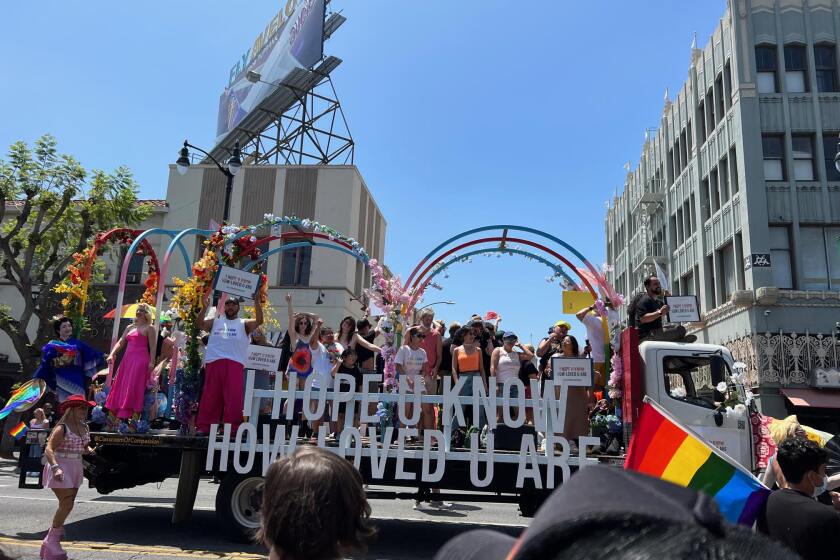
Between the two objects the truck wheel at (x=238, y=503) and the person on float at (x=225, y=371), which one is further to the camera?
the person on float at (x=225, y=371)

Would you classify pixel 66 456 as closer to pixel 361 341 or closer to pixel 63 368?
pixel 63 368

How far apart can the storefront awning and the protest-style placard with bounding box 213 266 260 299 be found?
16338mm

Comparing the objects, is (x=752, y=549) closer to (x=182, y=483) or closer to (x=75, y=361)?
(x=182, y=483)

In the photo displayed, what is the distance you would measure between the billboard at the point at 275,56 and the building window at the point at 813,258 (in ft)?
80.0

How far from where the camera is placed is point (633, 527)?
533 mm

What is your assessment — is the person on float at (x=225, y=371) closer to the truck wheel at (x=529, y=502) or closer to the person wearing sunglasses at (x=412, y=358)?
the person wearing sunglasses at (x=412, y=358)

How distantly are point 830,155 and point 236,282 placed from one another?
2060 cm

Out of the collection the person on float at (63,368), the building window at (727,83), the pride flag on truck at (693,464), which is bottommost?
the pride flag on truck at (693,464)

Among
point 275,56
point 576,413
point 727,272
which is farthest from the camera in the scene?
point 275,56

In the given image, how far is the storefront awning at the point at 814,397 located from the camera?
18.0 m

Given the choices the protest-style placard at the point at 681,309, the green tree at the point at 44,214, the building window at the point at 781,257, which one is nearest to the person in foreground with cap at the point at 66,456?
the protest-style placard at the point at 681,309

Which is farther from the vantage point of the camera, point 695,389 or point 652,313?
point 652,313

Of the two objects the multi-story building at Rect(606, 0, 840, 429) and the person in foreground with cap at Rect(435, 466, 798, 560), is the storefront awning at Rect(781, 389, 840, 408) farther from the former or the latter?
the person in foreground with cap at Rect(435, 466, 798, 560)

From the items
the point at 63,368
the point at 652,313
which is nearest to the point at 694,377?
the point at 652,313
